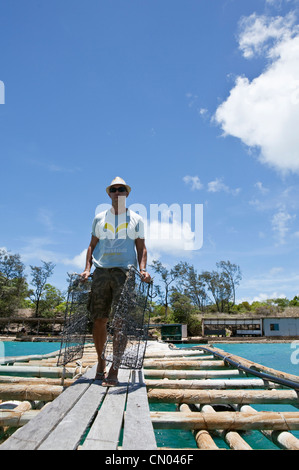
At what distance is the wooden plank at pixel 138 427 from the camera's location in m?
1.26

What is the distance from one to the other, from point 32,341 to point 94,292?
26.3m

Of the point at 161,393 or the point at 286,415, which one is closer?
the point at 286,415

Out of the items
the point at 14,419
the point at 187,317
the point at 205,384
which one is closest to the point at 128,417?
the point at 14,419

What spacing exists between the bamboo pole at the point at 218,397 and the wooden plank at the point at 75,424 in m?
0.63

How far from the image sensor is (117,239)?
9.48 feet

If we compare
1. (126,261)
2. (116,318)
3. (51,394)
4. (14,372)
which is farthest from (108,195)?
(14,372)

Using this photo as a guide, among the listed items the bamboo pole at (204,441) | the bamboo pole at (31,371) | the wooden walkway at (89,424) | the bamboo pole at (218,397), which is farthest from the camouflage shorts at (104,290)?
the bamboo pole at (31,371)

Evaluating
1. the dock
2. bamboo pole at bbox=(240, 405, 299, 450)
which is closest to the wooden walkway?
the dock

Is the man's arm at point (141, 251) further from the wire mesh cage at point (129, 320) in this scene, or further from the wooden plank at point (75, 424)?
the wooden plank at point (75, 424)

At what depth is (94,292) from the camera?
2.80 metres

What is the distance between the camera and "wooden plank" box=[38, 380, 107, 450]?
4.09ft

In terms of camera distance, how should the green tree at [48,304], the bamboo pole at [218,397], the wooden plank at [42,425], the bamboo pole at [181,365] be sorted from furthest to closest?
the green tree at [48,304]
the bamboo pole at [181,365]
the bamboo pole at [218,397]
the wooden plank at [42,425]
